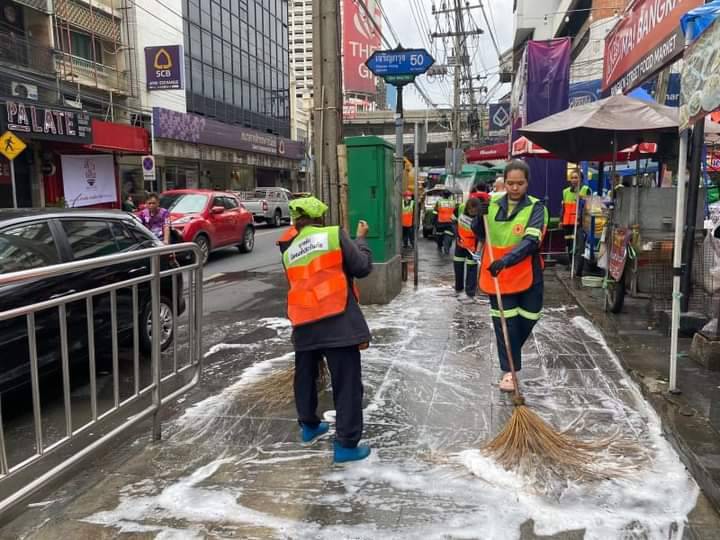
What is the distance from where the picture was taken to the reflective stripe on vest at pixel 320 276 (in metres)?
3.46

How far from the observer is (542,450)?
3.49 m

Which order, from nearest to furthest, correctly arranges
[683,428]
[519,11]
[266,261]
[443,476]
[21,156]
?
[443,476] → [683,428] → [266,261] → [21,156] → [519,11]

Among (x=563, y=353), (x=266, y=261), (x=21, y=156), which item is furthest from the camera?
(x=21, y=156)

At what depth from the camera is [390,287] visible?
8.52 meters

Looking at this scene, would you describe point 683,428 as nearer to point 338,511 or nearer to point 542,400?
point 542,400

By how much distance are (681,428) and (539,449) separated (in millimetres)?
1000

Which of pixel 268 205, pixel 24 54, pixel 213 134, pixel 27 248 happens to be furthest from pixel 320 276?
pixel 213 134

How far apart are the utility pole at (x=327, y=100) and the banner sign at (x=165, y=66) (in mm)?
23351

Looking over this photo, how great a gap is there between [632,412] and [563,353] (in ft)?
5.15

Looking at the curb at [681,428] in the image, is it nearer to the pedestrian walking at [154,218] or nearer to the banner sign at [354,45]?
the pedestrian walking at [154,218]

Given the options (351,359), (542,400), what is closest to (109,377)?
(351,359)

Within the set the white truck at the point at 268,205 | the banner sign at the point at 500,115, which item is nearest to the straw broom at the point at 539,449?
the white truck at the point at 268,205

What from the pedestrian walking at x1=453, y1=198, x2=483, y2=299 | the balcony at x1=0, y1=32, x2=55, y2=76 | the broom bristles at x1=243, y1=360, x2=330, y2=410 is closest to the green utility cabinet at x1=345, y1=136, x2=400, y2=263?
the pedestrian walking at x1=453, y1=198, x2=483, y2=299

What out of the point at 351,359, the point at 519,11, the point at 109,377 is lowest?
the point at 109,377
